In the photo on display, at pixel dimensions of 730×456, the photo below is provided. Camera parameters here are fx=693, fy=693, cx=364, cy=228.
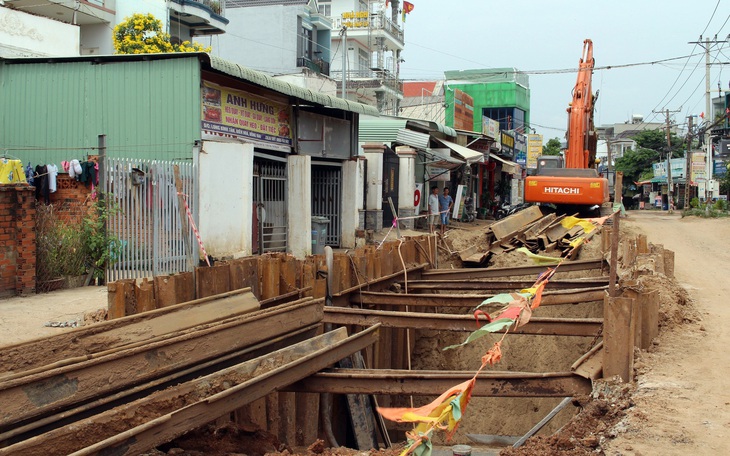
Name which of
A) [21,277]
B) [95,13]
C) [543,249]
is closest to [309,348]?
[21,277]

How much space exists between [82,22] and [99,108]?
1340cm

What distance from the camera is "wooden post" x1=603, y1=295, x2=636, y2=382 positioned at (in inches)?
210

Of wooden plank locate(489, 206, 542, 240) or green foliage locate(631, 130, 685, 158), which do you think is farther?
green foliage locate(631, 130, 685, 158)

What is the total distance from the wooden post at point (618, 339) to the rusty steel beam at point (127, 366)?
8.19ft

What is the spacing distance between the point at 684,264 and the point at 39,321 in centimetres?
1185

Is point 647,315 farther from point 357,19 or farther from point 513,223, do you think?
point 357,19

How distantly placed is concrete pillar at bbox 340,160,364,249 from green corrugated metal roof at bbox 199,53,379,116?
1.57 m

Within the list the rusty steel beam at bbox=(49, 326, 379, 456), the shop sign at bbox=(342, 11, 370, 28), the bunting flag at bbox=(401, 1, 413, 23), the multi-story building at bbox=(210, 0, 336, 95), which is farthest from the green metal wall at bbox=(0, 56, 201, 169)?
the bunting flag at bbox=(401, 1, 413, 23)

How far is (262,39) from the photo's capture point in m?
34.1

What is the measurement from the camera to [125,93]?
1271 cm

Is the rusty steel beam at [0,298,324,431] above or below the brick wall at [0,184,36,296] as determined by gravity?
below

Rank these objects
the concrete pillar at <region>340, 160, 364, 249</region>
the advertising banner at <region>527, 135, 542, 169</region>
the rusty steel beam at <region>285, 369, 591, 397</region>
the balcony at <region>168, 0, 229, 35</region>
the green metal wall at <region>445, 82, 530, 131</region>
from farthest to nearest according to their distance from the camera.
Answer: the green metal wall at <region>445, 82, 530, 131</region>, the advertising banner at <region>527, 135, 542, 169</region>, the balcony at <region>168, 0, 229, 35</region>, the concrete pillar at <region>340, 160, 364, 249</region>, the rusty steel beam at <region>285, 369, 591, 397</region>

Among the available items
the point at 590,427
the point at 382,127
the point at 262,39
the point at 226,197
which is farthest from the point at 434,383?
the point at 262,39

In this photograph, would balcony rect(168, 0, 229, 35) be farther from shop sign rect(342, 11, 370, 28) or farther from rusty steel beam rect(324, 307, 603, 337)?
rusty steel beam rect(324, 307, 603, 337)
